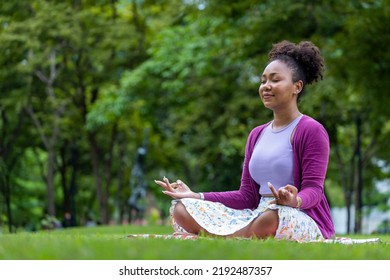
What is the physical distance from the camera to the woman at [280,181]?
561 cm

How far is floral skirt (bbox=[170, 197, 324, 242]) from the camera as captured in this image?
555 centimetres

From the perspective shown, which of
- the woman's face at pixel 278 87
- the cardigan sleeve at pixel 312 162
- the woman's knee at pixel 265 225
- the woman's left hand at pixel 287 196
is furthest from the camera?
the woman's face at pixel 278 87

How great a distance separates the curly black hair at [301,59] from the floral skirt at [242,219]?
1085mm

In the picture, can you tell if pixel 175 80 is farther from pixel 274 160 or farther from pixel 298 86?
pixel 274 160

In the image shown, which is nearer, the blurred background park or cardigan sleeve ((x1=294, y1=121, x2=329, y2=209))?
cardigan sleeve ((x1=294, y1=121, x2=329, y2=209))

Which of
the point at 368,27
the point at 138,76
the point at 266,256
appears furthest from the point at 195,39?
the point at 266,256

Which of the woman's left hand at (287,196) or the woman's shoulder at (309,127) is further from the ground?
the woman's shoulder at (309,127)

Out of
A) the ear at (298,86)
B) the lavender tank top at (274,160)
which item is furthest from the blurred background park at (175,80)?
the lavender tank top at (274,160)

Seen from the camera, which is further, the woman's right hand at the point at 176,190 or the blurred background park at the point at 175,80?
the blurred background park at the point at 175,80

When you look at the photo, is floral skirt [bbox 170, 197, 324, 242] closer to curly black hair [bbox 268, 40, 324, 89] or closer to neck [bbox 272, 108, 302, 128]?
neck [bbox 272, 108, 302, 128]

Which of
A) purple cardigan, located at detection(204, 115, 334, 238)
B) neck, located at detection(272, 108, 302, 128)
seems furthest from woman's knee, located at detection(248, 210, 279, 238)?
neck, located at detection(272, 108, 302, 128)

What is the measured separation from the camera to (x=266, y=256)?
12.5 ft

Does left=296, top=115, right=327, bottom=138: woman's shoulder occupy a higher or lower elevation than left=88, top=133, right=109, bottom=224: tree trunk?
higher

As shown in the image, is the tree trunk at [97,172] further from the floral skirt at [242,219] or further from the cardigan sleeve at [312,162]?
the cardigan sleeve at [312,162]
